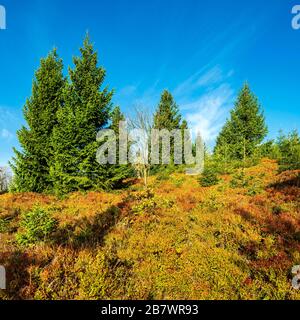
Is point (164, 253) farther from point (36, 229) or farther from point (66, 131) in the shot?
point (66, 131)

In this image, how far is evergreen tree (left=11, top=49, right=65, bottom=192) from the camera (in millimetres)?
16172

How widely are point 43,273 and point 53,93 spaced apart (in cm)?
1620

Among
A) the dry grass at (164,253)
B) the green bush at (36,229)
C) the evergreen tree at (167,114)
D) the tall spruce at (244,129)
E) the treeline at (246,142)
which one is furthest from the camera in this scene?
the evergreen tree at (167,114)

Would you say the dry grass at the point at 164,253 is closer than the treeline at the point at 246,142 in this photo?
Yes

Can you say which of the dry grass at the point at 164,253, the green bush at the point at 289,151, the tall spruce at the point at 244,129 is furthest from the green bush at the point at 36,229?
the tall spruce at the point at 244,129

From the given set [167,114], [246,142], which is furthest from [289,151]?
[167,114]

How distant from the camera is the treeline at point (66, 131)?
46.6ft

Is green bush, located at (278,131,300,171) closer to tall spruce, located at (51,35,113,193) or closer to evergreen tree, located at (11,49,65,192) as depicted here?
tall spruce, located at (51,35,113,193)

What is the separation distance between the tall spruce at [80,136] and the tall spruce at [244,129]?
1641cm

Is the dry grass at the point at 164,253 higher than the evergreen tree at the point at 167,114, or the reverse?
the evergreen tree at the point at 167,114

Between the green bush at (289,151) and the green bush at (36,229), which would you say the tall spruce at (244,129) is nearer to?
the green bush at (289,151)

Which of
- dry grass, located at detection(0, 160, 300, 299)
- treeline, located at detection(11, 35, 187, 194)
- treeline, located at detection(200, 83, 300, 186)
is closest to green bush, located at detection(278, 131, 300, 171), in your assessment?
treeline, located at detection(200, 83, 300, 186)
